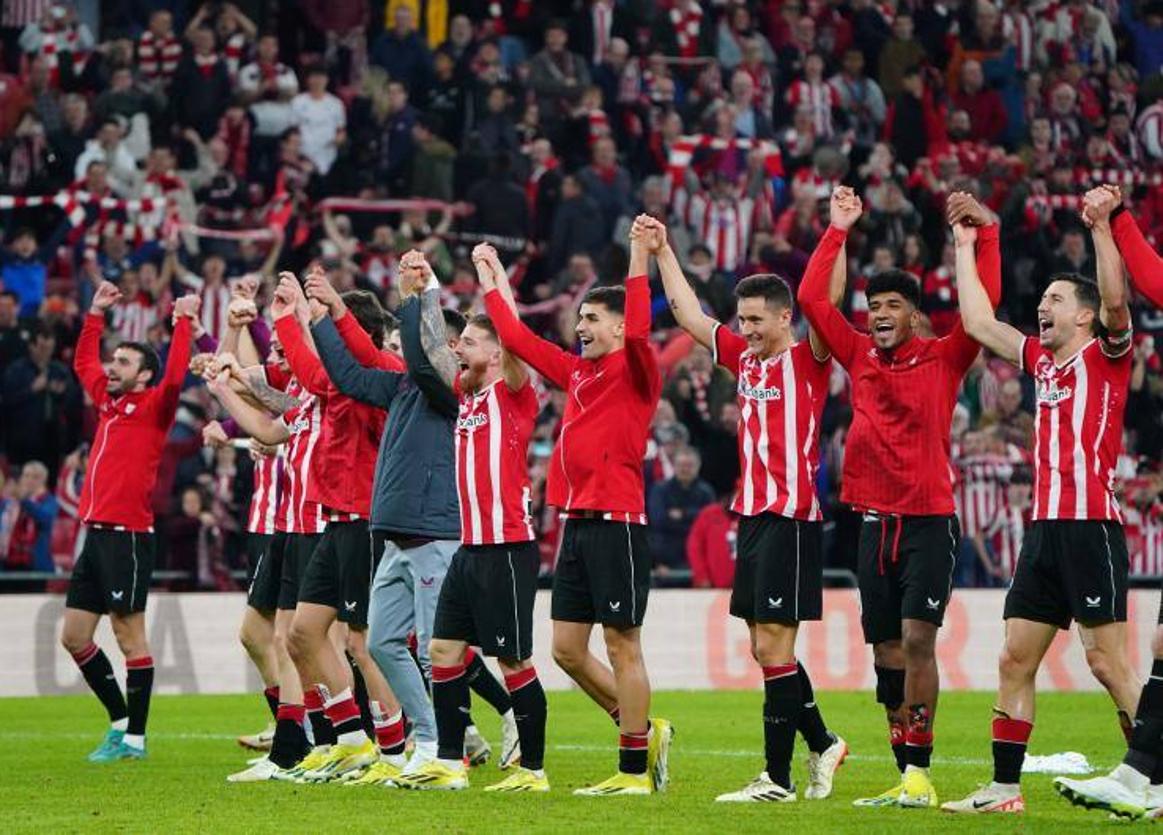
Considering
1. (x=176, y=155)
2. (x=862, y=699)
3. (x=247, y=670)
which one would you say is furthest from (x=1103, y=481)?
(x=176, y=155)

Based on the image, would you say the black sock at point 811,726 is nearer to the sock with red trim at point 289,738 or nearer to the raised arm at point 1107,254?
the raised arm at point 1107,254

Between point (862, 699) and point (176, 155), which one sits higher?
point (176, 155)

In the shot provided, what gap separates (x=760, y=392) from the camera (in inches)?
399

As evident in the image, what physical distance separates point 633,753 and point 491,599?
1.00 meters

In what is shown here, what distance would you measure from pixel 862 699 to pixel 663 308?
5.75 m

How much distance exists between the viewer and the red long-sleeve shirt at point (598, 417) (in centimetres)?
1010

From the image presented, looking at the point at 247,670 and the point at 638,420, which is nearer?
the point at 638,420

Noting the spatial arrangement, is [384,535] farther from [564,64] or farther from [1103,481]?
[564,64]

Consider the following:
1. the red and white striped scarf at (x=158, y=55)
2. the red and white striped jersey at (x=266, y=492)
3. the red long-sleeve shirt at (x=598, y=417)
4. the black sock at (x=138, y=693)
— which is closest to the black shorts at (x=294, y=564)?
the red and white striped jersey at (x=266, y=492)

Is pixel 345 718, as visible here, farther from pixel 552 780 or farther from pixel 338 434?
pixel 338 434

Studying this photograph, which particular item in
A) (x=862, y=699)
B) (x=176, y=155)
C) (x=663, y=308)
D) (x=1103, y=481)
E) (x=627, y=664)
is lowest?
(x=862, y=699)

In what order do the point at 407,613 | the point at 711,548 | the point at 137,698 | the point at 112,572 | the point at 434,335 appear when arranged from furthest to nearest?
1. the point at 711,548
2. the point at 112,572
3. the point at 137,698
4. the point at 407,613
5. the point at 434,335

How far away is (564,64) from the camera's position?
24.0 metres

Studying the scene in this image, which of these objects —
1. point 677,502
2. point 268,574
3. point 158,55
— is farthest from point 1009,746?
point 158,55
